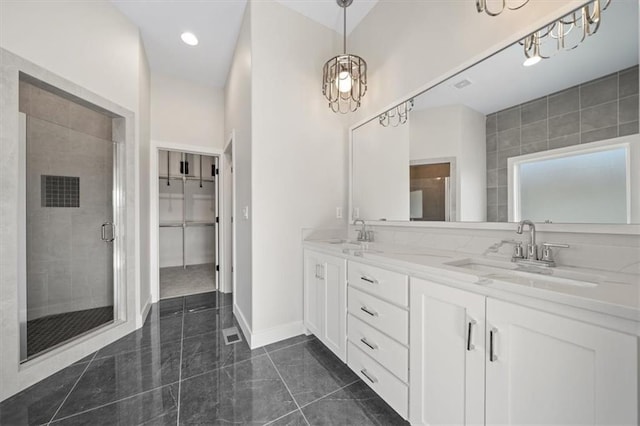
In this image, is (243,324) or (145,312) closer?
(243,324)

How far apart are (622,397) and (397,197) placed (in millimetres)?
1487

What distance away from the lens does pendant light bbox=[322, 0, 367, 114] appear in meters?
2.09

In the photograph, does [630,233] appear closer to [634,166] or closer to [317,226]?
[634,166]

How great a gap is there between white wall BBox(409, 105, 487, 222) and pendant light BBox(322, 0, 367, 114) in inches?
29.0

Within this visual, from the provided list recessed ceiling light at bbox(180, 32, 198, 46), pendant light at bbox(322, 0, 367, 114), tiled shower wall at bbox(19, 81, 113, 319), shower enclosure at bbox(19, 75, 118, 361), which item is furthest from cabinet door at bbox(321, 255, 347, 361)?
recessed ceiling light at bbox(180, 32, 198, 46)

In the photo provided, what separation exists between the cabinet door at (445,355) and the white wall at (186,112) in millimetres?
3340

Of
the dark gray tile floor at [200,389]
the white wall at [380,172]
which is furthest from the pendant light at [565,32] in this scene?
the dark gray tile floor at [200,389]

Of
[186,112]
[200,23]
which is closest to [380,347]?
[200,23]

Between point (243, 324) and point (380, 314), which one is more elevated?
point (380, 314)

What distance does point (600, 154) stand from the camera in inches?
38.9

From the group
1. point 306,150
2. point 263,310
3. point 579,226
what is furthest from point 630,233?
point 263,310

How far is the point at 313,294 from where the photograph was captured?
6.66 feet

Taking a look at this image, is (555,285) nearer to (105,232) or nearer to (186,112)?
(105,232)

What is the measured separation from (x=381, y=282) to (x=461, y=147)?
997 mm
